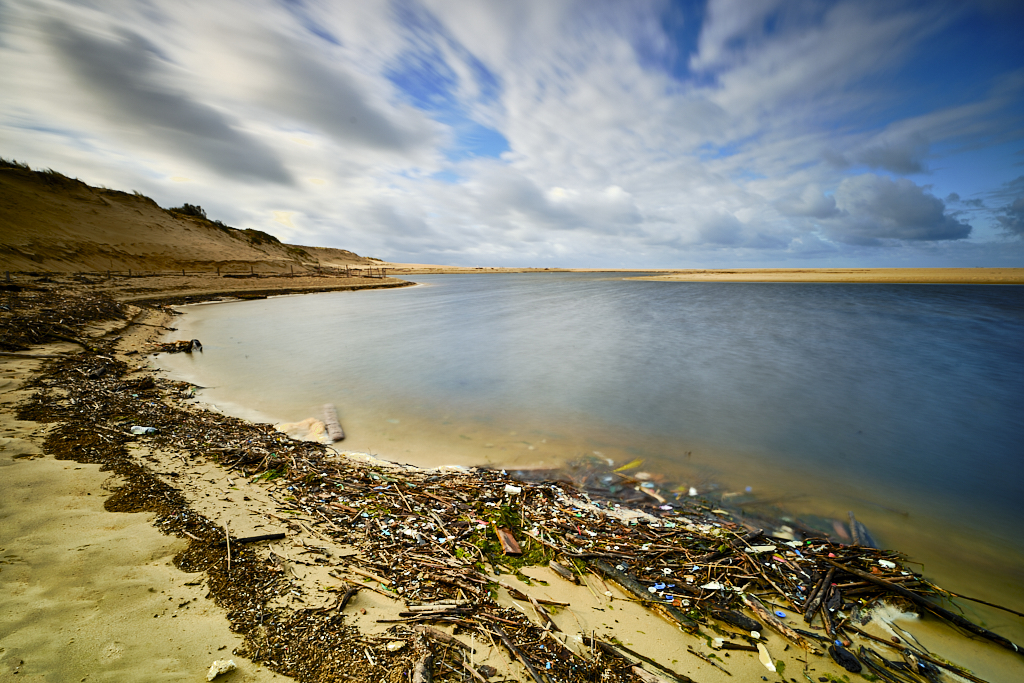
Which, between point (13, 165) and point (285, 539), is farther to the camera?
point (13, 165)

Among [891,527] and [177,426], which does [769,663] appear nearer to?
[891,527]

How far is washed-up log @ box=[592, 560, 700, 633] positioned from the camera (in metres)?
3.24

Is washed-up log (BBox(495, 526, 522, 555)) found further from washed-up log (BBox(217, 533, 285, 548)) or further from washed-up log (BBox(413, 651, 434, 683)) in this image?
washed-up log (BBox(217, 533, 285, 548))

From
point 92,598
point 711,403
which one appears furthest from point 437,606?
point 711,403

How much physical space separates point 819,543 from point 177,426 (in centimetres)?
960

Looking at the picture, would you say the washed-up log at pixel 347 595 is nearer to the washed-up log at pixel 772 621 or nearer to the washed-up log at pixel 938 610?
the washed-up log at pixel 772 621

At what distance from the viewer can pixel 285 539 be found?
12.0 ft

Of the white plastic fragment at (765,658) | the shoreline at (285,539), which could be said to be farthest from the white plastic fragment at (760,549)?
the white plastic fragment at (765,658)

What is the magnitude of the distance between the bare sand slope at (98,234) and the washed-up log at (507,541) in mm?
37259

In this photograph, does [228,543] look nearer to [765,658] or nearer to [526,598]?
[526,598]

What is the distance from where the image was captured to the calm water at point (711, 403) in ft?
19.8

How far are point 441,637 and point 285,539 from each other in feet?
6.43

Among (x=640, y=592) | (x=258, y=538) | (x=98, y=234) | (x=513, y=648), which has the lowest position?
(x=640, y=592)

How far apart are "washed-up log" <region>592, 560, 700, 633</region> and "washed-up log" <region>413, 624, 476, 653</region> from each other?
165 cm
